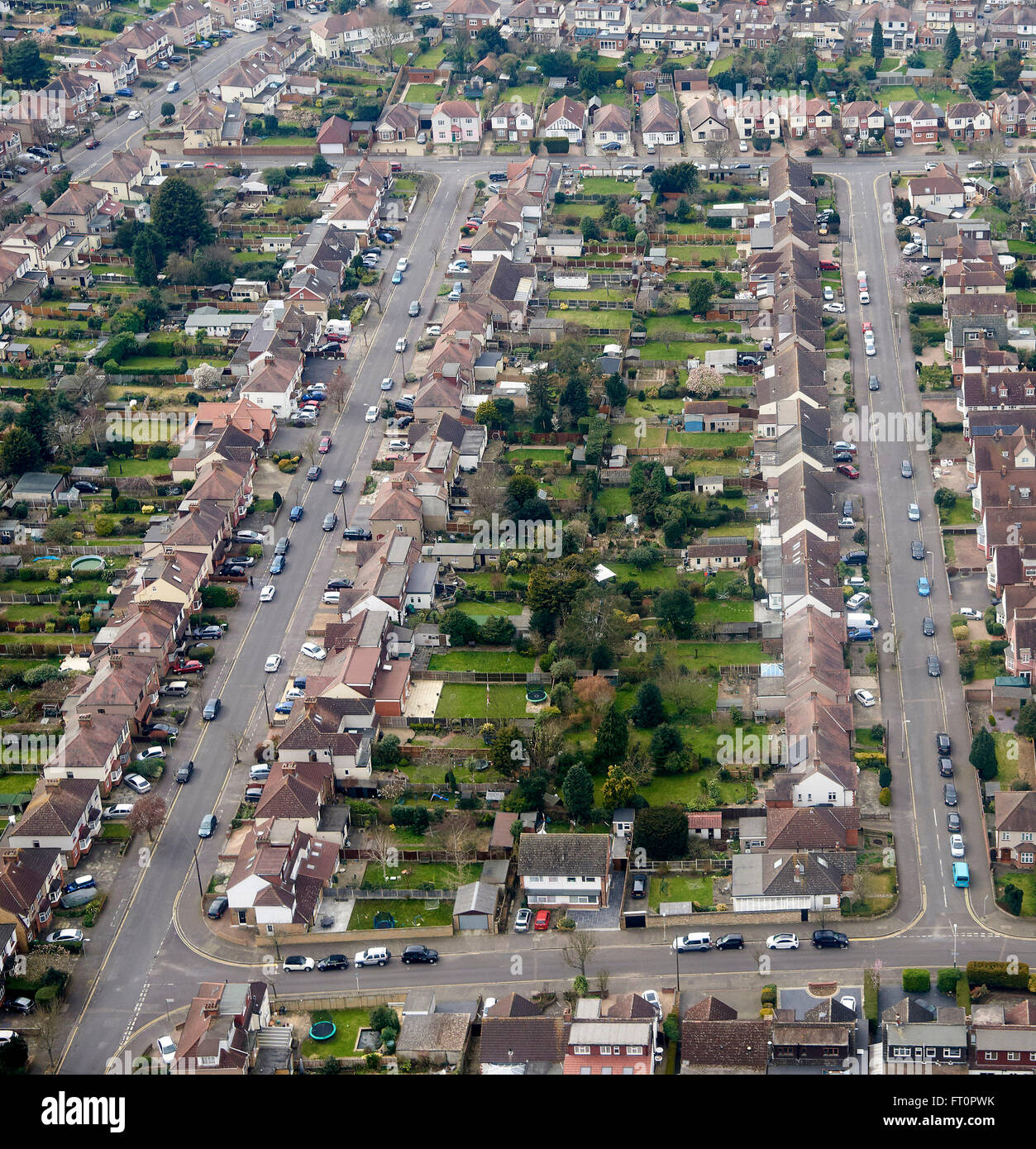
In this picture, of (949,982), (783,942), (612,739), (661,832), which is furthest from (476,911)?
(949,982)

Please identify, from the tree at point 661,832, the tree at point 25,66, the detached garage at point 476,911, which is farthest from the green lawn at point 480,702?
the tree at point 25,66

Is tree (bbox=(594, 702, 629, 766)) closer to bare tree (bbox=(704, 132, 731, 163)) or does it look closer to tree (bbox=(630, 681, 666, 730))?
tree (bbox=(630, 681, 666, 730))

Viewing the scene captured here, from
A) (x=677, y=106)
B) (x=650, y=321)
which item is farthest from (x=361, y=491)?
(x=677, y=106)

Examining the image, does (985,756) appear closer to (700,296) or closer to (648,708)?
(648,708)

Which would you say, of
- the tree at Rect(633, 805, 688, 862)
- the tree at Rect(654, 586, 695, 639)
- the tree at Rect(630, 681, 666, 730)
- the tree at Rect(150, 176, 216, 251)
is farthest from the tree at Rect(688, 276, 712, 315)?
the tree at Rect(633, 805, 688, 862)

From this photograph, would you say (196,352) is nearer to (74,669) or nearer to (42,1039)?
(74,669)
